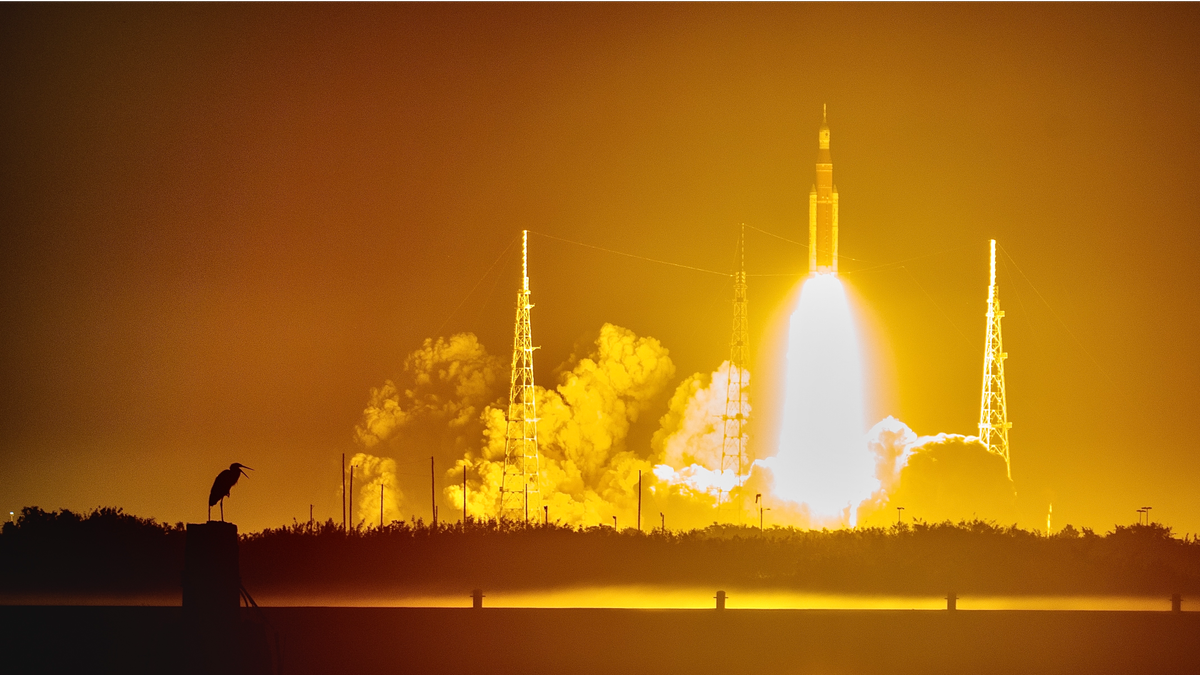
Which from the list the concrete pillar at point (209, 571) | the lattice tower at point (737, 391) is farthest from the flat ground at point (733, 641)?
the lattice tower at point (737, 391)

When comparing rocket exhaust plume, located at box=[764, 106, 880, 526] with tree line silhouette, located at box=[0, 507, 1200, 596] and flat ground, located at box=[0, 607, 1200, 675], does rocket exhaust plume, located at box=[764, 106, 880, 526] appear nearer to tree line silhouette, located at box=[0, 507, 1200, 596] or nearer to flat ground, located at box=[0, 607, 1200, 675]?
tree line silhouette, located at box=[0, 507, 1200, 596]

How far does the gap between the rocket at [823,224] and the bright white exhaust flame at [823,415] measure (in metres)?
0.89

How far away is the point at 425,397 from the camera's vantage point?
344ft

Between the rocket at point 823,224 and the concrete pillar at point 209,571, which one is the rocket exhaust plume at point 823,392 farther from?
the concrete pillar at point 209,571

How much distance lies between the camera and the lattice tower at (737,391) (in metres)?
84.2

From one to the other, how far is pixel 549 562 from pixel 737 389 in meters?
43.6

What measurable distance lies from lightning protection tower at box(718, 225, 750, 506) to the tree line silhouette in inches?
1000

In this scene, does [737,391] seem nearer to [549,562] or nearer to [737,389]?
[737,389]

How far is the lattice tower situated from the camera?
8425cm

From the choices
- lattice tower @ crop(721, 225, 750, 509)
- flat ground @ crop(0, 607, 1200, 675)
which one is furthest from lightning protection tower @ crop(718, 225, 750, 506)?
flat ground @ crop(0, 607, 1200, 675)

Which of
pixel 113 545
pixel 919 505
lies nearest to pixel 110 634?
pixel 113 545

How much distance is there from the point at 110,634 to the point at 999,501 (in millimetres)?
60683

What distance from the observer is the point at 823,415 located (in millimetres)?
96250

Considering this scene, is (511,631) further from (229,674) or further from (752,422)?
(752,422)
